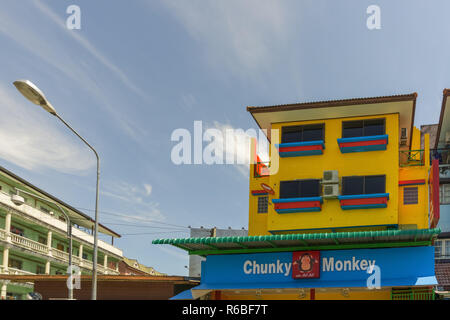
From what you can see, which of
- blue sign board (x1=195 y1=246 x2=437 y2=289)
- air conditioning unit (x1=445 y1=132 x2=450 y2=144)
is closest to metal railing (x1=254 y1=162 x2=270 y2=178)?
blue sign board (x1=195 y1=246 x2=437 y2=289)

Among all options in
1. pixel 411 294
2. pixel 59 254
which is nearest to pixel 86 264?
pixel 59 254

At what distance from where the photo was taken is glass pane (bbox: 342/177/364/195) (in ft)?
91.4

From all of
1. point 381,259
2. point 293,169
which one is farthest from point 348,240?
point 293,169

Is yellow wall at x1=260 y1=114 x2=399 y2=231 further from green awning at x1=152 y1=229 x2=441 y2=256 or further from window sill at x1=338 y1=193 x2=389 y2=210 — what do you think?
green awning at x1=152 y1=229 x2=441 y2=256

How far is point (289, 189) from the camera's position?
29.3m

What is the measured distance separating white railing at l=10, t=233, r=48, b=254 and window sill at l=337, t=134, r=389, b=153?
36150 millimetres

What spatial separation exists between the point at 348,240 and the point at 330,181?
4230mm

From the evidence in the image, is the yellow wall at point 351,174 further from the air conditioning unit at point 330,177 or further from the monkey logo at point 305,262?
the monkey logo at point 305,262

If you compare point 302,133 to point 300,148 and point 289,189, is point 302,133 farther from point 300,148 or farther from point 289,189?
point 289,189

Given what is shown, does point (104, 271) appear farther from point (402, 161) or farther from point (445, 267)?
point (402, 161)

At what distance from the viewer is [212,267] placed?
27281mm

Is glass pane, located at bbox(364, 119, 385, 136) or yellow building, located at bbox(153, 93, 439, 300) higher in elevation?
glass pane, located at bbox(364, 119, 385, 136)

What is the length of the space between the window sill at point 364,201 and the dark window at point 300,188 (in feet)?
5.66

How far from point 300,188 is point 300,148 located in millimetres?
2298
